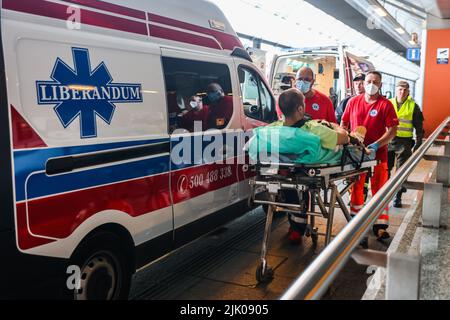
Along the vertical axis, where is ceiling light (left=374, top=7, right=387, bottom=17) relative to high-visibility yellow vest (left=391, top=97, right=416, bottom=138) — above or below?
above

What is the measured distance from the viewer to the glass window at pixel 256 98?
525 cm

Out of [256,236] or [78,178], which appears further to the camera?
[256,236]

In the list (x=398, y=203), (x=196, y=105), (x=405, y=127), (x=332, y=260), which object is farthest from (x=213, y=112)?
(x=398, y=203)

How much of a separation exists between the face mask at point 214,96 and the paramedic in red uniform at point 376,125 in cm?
167

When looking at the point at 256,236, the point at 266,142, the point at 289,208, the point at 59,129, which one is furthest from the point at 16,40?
the point at 256,236

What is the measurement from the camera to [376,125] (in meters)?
5.01

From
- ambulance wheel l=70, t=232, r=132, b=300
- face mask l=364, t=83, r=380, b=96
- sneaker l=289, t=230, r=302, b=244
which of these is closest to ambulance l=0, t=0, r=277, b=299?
ambulance wheel l=70, t=232, r=132, b=300

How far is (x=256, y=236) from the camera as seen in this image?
5363 mm

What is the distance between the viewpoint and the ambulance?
2518mm

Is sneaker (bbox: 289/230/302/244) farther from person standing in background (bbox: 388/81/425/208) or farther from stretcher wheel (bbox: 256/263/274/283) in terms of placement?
person standing in background (bbox: 388/81/425/208)

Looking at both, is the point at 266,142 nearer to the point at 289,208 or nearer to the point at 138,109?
the point at 289,208

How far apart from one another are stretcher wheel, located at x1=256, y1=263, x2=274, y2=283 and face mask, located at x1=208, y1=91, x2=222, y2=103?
163cm

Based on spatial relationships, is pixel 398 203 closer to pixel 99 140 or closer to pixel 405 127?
Result: pixel 405 127
